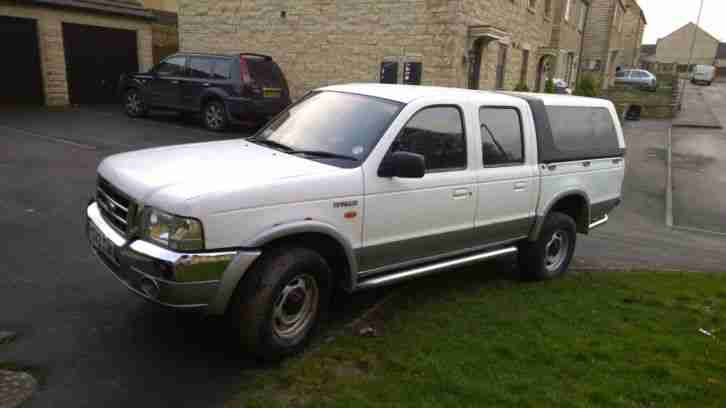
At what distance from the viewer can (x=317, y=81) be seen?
17188 millimetres

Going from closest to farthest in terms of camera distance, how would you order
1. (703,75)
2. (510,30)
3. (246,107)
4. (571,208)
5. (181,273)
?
(181,273)
(571,208)
(246,107)
(510,30)
(703,75)

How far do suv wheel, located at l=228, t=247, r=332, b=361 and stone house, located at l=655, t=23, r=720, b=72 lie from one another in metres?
105

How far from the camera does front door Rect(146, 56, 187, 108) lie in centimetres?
1442

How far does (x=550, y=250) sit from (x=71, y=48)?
654 inches

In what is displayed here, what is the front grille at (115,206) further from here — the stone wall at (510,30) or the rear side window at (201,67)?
the stone wall at (510,30)

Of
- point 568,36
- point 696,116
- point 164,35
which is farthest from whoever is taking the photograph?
point 696,116

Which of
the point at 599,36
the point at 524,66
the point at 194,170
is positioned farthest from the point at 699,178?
A: the point at 599,36

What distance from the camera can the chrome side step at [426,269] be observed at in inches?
168

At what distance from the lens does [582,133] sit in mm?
5883

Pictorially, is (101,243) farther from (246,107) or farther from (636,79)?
(636,79)

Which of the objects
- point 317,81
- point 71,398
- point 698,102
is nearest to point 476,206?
point 71,398

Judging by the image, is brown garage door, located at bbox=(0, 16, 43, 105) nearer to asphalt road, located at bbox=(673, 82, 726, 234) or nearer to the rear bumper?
the rear bumper

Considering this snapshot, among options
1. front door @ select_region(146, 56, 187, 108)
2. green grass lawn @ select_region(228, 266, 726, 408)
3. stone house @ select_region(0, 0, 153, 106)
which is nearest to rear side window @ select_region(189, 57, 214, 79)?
front door @ select_region(146, 56, 187, 108)

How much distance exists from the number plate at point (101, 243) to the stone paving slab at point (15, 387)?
86 cm
